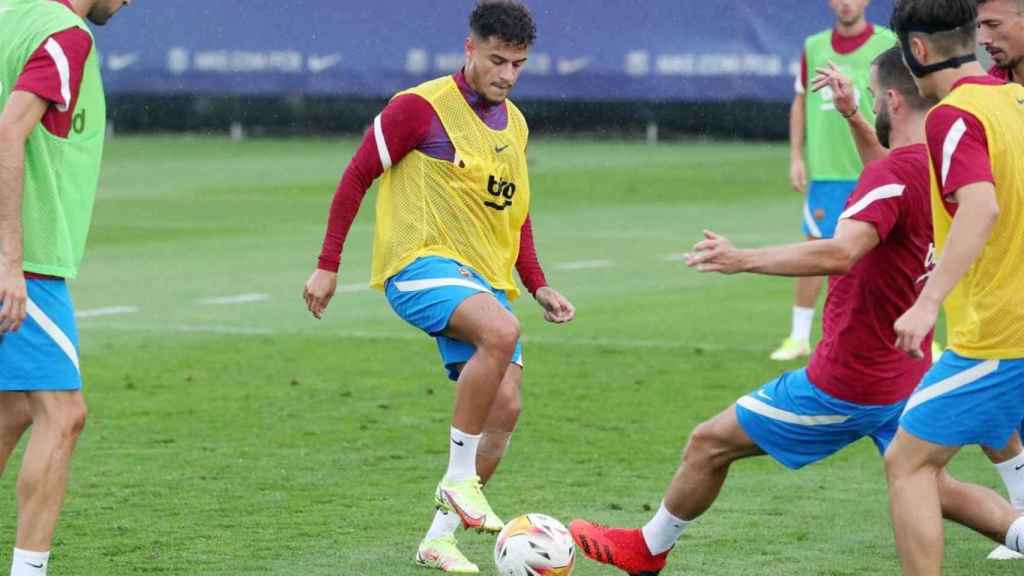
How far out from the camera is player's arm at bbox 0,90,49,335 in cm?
608

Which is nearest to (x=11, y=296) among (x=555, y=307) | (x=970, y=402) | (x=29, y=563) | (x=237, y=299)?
(x=29, y=563)

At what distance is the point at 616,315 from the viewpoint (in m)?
15.4

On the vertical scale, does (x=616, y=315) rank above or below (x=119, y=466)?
below

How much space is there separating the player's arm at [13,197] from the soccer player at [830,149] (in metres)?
7.83

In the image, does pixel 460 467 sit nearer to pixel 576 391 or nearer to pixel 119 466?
pixel 119 466

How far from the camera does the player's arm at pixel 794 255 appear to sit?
5867mm

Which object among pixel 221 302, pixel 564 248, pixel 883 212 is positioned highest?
pixel 883 212

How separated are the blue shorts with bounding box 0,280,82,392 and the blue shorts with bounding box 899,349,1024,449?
278 centimetres

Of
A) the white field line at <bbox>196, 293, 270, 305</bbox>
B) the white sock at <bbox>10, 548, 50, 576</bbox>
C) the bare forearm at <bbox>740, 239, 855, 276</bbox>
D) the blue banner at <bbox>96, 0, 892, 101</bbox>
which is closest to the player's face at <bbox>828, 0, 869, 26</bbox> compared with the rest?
the white field line at <bbox>196, 293, 270, 305</bbox>

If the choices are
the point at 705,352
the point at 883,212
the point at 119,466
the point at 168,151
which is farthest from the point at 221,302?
the point at 168,151

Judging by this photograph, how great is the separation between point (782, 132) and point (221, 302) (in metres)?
22.1

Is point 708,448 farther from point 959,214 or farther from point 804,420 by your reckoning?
point 959,214

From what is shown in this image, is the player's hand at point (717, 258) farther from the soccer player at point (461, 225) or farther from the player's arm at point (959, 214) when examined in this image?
the soccer player at point (461, 225)

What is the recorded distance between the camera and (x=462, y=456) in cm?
745
